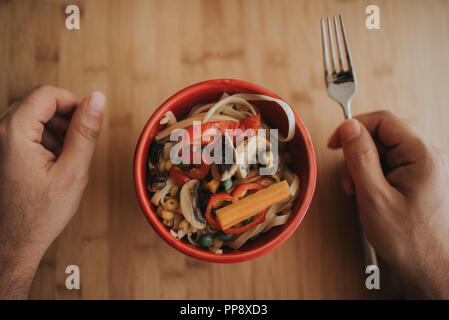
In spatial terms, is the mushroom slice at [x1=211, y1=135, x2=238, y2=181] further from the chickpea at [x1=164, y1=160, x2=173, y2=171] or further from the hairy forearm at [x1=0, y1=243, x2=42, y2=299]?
the hairy forearm at [x1=0, y1=243, x2=42, y2=299]

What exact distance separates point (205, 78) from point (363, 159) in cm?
88

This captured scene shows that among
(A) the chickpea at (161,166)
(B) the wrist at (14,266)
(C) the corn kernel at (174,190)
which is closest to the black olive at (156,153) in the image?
(A) the chickpea at (161,166)

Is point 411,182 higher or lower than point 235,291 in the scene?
higher

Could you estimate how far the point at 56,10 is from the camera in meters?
1.75

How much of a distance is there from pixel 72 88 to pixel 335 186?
146 centimetres

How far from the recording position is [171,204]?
4.25 ft

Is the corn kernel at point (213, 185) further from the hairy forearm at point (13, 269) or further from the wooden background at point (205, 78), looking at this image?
the hairy forearm at point (13, 269)

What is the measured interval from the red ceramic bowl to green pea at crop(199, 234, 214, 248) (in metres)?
0.04

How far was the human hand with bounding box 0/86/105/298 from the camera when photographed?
141 cm

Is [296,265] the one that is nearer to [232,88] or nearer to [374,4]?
[232,88]

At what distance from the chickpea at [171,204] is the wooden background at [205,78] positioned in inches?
15.1

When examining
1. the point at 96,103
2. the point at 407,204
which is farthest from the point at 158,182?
the point at 407,204

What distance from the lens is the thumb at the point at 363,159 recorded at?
1.42 m
